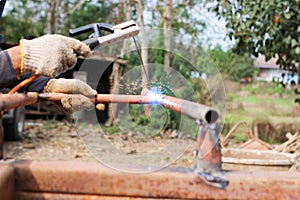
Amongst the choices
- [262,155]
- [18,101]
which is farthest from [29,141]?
[18,101]

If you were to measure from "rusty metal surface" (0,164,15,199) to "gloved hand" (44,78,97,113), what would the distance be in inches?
13.1

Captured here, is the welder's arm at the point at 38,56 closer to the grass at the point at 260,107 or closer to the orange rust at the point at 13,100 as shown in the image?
the orange rust at the point at 13,100

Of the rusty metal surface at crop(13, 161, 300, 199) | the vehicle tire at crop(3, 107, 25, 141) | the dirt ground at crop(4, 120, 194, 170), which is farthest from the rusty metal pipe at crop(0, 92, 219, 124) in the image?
the vehicle tire at crop(3, 107, 25, 141)

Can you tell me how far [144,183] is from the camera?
147 cm

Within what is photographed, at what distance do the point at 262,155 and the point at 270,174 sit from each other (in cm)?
275

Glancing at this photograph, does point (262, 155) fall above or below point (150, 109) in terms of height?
below

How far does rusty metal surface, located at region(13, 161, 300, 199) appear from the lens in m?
1.42

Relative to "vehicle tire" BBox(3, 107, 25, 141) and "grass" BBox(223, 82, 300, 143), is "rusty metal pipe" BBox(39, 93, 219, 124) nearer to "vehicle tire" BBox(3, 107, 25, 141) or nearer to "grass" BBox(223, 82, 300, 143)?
"vehicle tire" BBox(3, 107, 25, 141)

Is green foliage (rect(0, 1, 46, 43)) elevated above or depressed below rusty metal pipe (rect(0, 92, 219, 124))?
above

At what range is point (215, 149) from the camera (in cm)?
127

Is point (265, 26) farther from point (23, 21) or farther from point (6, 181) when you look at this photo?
point (23, 21)

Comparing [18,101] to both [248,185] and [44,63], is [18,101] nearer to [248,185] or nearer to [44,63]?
[44,63]

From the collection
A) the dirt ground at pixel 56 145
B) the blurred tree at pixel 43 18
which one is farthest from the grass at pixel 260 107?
the blurred tree at pixel 43 18

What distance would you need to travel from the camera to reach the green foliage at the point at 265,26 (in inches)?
182
